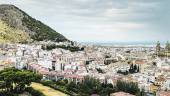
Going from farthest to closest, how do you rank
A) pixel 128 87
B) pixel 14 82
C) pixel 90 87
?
1. pixel 128 87
2. pixel 90 87
3. pixel 14 82

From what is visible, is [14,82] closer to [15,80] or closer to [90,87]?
[15,80]

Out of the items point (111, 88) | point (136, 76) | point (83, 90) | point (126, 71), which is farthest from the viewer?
Result: point (126, 71)

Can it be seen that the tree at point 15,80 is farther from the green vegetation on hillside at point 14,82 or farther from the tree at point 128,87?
the tree at point 128,87

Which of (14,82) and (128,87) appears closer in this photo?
(14,82)

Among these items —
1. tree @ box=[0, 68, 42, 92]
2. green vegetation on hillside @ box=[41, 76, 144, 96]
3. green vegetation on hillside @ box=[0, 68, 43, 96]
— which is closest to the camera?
green vegetation on hillside @ box=[0, 68, 43, 96]

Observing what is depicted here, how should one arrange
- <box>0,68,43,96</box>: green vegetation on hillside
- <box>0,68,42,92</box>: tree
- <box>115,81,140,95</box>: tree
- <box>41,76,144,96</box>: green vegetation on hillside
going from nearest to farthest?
<box>0,68,43,96</box>: green vegetation on hillside < <box>0,68,42,92</box>: tree < <box>41,76,144,96</box>: green vegetation on hillside < <box>115,81,140,95</box>: tree

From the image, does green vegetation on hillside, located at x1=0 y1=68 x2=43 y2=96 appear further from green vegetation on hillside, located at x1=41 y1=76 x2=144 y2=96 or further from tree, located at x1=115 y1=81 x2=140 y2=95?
tree, located at x1=115 y1=81 x2=140 y2=95

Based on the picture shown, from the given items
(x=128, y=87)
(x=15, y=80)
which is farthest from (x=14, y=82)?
(x=128, y=87)

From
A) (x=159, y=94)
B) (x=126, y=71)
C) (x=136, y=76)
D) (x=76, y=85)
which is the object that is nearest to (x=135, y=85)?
(x=159, y=94)

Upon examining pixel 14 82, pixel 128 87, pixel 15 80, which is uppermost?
pixel 15 80

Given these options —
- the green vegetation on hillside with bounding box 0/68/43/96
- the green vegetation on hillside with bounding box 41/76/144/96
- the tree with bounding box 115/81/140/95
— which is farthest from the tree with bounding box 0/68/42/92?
the tree with bounding box 115/81/140/95

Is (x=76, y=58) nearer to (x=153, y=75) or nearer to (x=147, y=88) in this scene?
(x=153, y=75)
